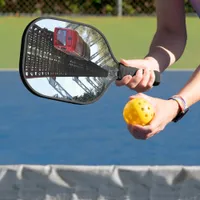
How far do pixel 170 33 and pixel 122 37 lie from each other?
636cm

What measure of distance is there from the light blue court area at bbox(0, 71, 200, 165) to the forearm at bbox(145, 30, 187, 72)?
2.18 meters

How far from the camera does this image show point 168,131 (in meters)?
4.87

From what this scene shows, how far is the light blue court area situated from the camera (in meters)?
4.39

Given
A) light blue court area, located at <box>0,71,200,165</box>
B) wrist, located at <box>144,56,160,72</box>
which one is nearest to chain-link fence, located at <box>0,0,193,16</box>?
light blue court area, located at <box>0,71,200,165</box>

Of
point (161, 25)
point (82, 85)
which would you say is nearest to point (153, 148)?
point (161, 25)

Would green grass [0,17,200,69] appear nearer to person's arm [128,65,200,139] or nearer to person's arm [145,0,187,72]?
person's arm [145,0,187,72]

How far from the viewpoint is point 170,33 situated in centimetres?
218

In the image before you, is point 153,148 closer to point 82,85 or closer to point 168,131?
point 168,131

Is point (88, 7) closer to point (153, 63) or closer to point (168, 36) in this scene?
point (168, 36)

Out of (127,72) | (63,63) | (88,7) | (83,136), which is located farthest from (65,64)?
(88,7)

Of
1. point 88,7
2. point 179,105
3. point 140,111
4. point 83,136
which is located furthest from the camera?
point 88,7

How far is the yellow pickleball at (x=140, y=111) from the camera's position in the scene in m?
1.74

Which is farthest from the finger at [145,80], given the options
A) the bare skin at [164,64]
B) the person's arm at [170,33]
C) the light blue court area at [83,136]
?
the light blue court area at [83,136]

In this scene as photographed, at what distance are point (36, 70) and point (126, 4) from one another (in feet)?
29.3
